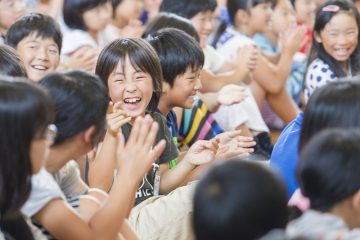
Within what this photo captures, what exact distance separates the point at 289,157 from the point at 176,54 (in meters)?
0.62

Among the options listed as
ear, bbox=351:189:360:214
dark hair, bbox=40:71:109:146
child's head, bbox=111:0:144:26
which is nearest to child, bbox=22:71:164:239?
dark hair, bbox=40:71:109:146

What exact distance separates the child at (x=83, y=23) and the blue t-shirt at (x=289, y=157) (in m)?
1.52

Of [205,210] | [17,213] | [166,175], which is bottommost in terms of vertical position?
[166,175]

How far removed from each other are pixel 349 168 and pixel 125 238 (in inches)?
23.3

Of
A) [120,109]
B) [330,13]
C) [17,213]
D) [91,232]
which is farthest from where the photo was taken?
[330,13]

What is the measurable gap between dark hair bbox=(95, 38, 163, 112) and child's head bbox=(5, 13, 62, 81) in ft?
1.51

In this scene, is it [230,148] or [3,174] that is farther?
[230,148]

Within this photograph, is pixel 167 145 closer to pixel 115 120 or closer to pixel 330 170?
pixel 115 120

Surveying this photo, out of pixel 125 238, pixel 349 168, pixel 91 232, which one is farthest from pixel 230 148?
pixel 349 168

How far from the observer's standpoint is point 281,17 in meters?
3.77

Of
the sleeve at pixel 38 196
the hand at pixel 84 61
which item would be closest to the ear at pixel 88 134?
the sleeve at pixel 38 196

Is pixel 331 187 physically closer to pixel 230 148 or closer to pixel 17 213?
pixel 17 213

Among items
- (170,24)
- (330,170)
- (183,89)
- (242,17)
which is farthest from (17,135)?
(242,17)

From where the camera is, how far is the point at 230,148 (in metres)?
2.03
